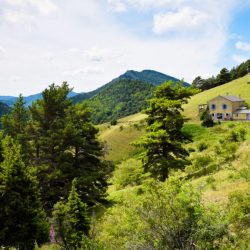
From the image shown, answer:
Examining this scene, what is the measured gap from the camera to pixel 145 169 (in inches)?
1072

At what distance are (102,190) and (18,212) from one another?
1057cm

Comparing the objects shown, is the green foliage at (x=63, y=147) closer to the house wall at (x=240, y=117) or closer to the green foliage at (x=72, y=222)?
the green foliage at (x=72, y=222)

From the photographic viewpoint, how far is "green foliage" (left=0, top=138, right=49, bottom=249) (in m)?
19.4

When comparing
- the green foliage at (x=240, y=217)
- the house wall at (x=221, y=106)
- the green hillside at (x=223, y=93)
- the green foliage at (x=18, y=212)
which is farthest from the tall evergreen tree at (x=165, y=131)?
the green hillside at (x=223, y=93)

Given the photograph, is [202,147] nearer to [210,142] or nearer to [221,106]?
[210,142]

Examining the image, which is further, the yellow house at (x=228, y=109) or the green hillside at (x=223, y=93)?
the green hillside at (x=223, y=93)

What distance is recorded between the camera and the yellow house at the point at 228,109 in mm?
69912

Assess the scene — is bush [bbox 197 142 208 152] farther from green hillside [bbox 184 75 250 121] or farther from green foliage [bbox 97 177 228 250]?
green foliage [bbox 97 177 228 250]

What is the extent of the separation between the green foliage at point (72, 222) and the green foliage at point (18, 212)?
1.74 meters

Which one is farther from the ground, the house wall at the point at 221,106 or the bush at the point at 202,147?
the house wall at the point at 221,106

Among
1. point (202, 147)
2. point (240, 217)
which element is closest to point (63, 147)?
point (240, 217)

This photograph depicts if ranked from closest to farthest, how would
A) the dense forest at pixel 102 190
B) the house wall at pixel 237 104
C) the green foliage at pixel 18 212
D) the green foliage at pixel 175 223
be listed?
the green foliage at pixel 175 223 → the dense forest at pixel 102 190 → the green foliage at pixel 18 212 → the house wall at pixel 237 104

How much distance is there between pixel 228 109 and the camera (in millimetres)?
71500

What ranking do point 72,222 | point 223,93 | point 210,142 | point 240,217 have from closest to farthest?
point 240,217
point 72,222
point 210,142
point 223,93
